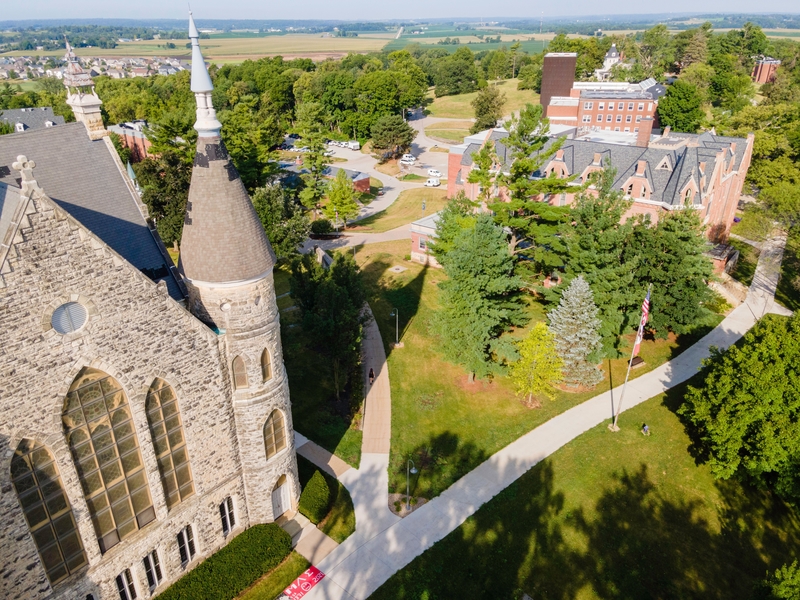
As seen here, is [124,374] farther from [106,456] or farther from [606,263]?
[606,263]

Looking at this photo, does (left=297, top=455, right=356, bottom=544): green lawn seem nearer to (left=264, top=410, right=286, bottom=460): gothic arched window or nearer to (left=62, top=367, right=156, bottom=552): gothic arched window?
(left=264, top=410, right=286, bottom=460): gothic arched window

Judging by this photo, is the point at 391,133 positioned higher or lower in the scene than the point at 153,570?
higher

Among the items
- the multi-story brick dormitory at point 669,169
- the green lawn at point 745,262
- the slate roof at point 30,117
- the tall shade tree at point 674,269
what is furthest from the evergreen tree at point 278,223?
the slate roof at point 30,117

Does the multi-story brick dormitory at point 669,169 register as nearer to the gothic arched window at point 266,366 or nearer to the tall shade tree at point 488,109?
the gothic arched window at point 266,366

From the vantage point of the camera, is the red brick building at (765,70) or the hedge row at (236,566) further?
the red brick building at (765,70)

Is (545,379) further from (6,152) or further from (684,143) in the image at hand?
(684,143)

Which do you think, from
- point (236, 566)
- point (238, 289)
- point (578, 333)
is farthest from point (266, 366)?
point (578, 333)

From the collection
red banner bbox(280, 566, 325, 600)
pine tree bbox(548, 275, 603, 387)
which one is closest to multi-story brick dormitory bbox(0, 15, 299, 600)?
red banner bbox(280, 566, 325, 600)
